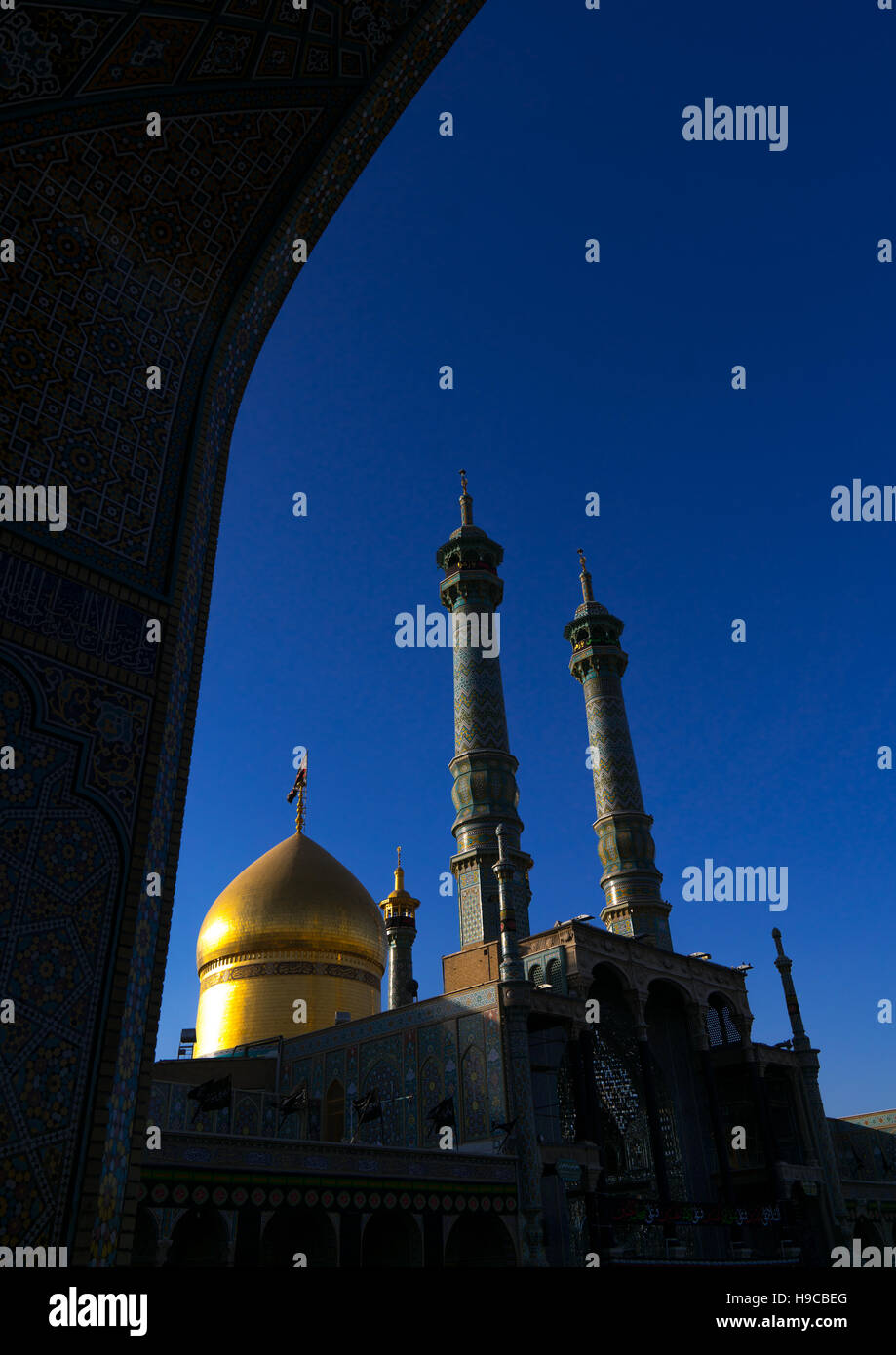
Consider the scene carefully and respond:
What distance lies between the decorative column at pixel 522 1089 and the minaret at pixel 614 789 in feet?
21.7

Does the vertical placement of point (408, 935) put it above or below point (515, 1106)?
above

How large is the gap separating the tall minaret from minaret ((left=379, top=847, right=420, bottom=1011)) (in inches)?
303

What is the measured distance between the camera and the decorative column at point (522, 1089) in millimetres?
12883

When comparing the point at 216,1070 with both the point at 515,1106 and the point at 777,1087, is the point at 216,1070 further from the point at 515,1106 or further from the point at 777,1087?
the point at 777,1087

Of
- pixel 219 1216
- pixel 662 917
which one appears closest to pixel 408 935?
Answer: pixel 662 917

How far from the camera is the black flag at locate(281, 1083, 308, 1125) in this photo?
1736cm

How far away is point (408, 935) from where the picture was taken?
28.0 meters

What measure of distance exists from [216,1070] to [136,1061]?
16.6 metres

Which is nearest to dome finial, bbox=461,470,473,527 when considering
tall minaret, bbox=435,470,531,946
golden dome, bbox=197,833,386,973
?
tall minaret, bbox=435,470,531,946

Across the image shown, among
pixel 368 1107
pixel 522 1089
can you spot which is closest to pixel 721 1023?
pixel 522 1089

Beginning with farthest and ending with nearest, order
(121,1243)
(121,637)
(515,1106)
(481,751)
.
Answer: (481,751) → (515,1106) → (121,637) → (121,1243)

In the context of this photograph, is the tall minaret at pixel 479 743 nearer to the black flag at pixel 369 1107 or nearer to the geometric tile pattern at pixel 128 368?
the black flag at pixel 369 1107

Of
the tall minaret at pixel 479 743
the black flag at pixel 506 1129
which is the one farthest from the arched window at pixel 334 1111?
the black flag at pixel 506 1129

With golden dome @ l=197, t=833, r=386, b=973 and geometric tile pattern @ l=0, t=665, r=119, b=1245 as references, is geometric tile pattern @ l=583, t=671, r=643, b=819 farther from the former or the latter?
geometric tile pattern @ l=0, t=665, r=119, b=1245
